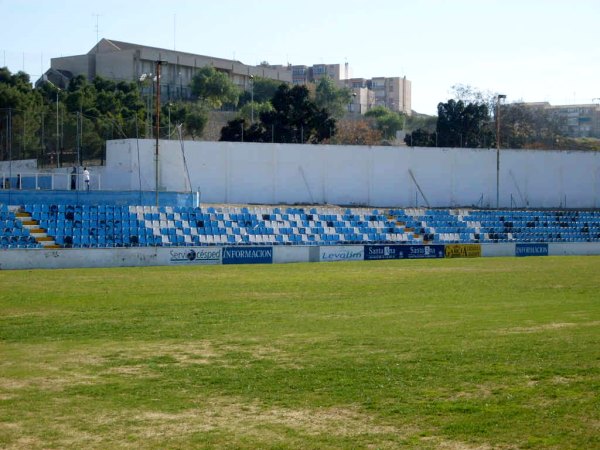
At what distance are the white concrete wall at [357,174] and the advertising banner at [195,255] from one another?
13.7m

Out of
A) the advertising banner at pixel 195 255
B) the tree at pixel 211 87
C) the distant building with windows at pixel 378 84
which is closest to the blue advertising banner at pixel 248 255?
the advertising banner at pixel 195 255

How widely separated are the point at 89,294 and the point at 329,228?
23909mm

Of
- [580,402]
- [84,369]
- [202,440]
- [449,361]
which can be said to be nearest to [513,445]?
[580,402]

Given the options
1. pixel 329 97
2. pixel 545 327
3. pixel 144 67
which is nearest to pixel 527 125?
pixel 329 97

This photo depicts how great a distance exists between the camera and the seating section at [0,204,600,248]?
40000mm

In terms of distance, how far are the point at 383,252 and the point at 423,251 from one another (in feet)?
8.34

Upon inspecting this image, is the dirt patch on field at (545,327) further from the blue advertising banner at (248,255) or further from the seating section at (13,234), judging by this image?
the seating section at (13,234)

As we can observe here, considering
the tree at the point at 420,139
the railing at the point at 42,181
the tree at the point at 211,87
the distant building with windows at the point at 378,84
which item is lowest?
the railing at the point at 42,181

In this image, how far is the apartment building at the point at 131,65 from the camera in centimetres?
10288

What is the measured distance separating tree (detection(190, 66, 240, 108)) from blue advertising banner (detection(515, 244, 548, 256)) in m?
64.0

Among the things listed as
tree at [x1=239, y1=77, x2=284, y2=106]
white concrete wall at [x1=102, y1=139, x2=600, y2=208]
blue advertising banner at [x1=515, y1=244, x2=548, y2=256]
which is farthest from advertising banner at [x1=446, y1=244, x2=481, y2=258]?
tree at [x1=239, y1=77, x2=284, y2=106]

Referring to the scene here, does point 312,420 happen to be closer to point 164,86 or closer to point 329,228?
point 329,228

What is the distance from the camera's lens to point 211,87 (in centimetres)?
10775

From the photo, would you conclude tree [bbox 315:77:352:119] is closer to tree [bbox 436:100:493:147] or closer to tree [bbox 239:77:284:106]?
tree [bbox 239:77:284:106]
